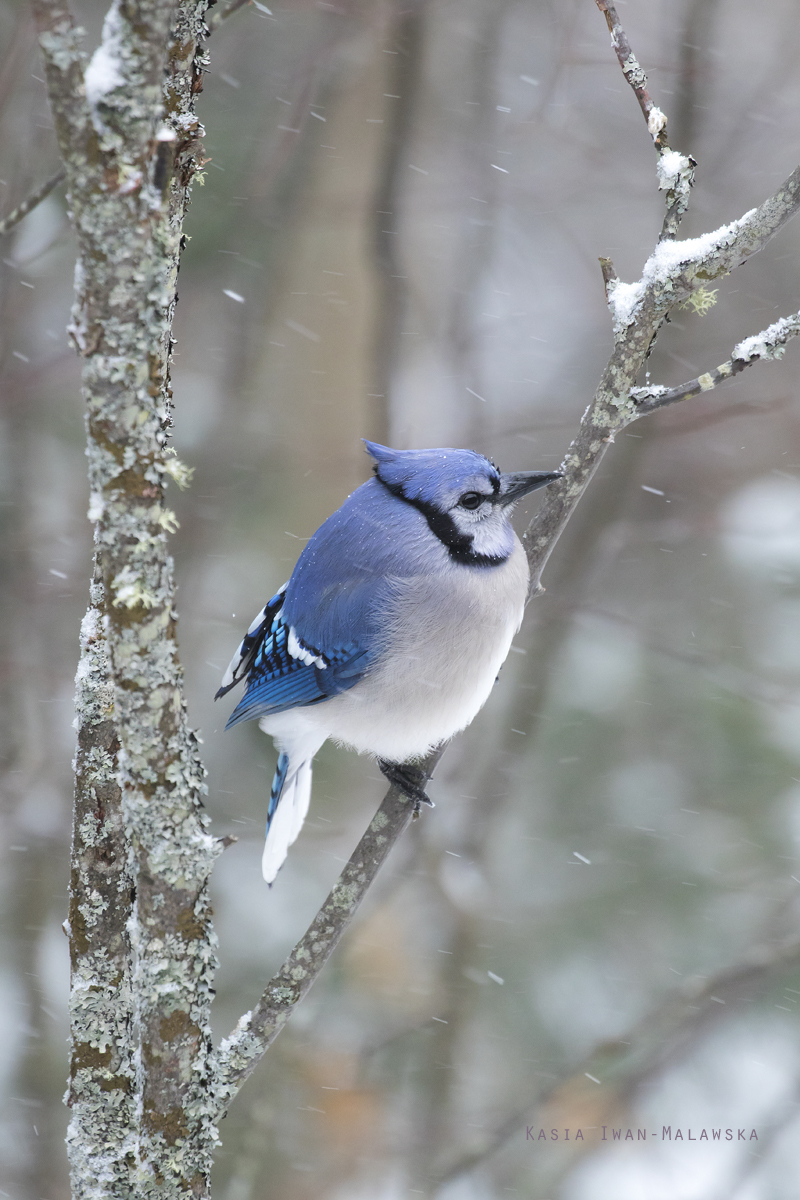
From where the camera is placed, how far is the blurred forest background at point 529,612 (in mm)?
3820

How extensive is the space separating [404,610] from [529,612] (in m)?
1.63

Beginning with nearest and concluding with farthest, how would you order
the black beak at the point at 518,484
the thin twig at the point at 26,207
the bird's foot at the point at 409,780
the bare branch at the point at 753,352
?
the thin twig at the point at 26,207 < the bare branch at the point at 753,352 < the bird's foot at the point at 409,780 < the black beak at the point at 518,484

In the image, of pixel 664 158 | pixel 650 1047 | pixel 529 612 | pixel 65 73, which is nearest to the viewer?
pixel 65 73

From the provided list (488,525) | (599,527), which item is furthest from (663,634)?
(488,525)

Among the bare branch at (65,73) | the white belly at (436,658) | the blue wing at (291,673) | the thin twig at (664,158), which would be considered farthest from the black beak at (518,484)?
the bare branch at (65,73)

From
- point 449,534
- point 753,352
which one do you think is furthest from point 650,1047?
point 753,352

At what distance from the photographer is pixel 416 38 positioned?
4.14m

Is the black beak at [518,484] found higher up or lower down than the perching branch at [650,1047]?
higher up

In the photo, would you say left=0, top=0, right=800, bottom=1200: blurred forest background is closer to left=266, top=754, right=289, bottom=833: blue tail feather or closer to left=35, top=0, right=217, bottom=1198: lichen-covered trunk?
left=266, top=754, right=289, bottom=833: blue tail feather

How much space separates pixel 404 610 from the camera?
2.39 meters

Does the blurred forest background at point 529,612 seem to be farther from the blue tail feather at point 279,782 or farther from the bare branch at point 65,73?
the bare branch at point 65,73

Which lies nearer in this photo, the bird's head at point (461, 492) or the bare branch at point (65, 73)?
the bare branch at point (65, 73)

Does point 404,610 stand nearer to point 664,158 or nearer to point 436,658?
point 436,658

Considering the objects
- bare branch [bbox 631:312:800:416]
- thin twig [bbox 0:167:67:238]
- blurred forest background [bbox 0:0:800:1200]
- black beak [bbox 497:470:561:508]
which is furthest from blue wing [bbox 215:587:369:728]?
blurred forest background [bbox 0:0:800:1200]
